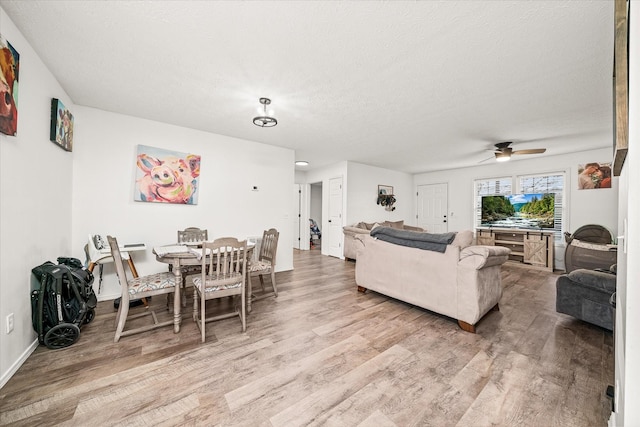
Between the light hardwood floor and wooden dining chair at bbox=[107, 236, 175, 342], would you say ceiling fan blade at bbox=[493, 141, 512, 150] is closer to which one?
the light hardwood floor

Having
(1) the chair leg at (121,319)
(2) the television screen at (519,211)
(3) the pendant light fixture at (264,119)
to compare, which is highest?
(3) the pendant light fixture at (264,119)

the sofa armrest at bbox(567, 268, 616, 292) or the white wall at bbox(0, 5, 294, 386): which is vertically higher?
the white wall at bbox(0, 5, 294, 386)

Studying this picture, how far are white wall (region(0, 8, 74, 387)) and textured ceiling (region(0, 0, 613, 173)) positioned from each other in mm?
242

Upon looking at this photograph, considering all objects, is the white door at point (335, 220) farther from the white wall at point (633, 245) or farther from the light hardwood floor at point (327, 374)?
the white wall at point (633, 245)

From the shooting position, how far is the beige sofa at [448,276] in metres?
2.48

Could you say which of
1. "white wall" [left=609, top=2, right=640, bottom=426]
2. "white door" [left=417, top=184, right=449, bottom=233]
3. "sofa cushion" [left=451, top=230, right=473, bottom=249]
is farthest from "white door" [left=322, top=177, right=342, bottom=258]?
"white wall" [left=609, top=2, right=640, bottom=426]

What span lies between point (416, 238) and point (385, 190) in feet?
14.3

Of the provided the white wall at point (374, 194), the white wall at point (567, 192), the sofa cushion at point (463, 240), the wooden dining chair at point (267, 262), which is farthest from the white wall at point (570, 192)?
the wooden dining chair at point (267, 262)

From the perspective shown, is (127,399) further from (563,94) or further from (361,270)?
(563,94)

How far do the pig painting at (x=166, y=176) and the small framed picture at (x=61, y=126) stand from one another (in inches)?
28.4

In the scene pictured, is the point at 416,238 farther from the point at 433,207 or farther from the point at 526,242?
the point at 433,207

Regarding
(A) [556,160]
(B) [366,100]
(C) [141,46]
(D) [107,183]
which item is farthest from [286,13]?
(A) [556,160]

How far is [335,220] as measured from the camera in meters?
6.55

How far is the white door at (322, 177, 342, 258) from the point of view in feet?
21.0
